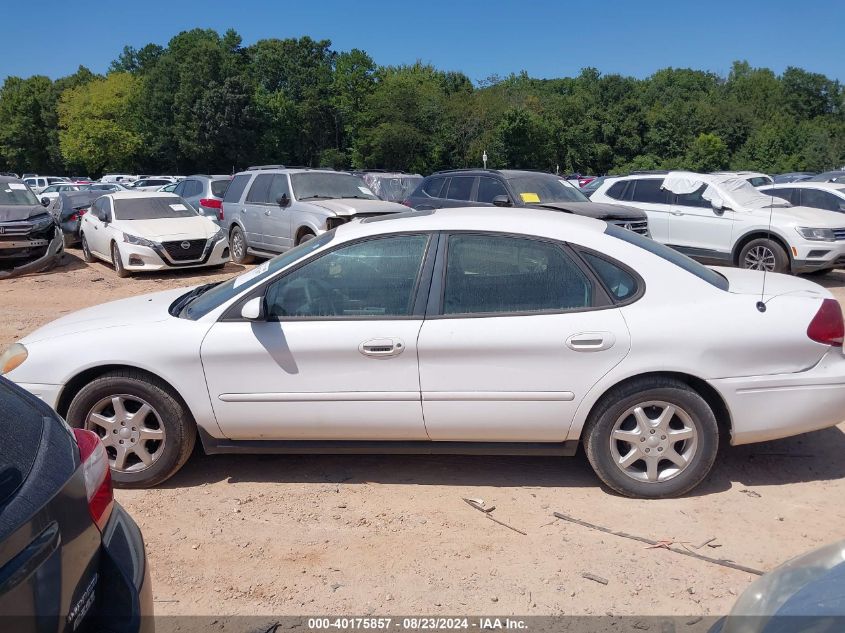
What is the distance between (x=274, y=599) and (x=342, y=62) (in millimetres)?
69720

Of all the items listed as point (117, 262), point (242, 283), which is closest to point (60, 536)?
point (242, 283)

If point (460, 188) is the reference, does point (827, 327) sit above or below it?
below

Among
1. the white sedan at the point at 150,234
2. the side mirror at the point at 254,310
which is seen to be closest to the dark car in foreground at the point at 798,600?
the side mirror at the point at 254,310

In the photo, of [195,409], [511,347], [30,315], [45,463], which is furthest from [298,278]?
[30,315]

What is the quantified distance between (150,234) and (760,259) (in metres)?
10.1

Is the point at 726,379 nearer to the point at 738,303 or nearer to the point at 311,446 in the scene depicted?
the point at 738,303

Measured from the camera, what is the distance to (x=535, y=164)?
176 ft

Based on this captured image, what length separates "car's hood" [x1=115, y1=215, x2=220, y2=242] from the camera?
1257 centimetres

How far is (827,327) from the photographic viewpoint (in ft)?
13.2

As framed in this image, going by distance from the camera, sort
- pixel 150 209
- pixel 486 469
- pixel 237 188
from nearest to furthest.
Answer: pixel 486 469 < pixel 150 209 < pixel 237 188

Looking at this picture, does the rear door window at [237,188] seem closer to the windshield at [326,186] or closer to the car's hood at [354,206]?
the windshield at [326,186]

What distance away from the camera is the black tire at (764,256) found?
11.3 m

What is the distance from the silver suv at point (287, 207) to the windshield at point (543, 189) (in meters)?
1.95

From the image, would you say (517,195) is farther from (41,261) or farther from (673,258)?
(41,261)
